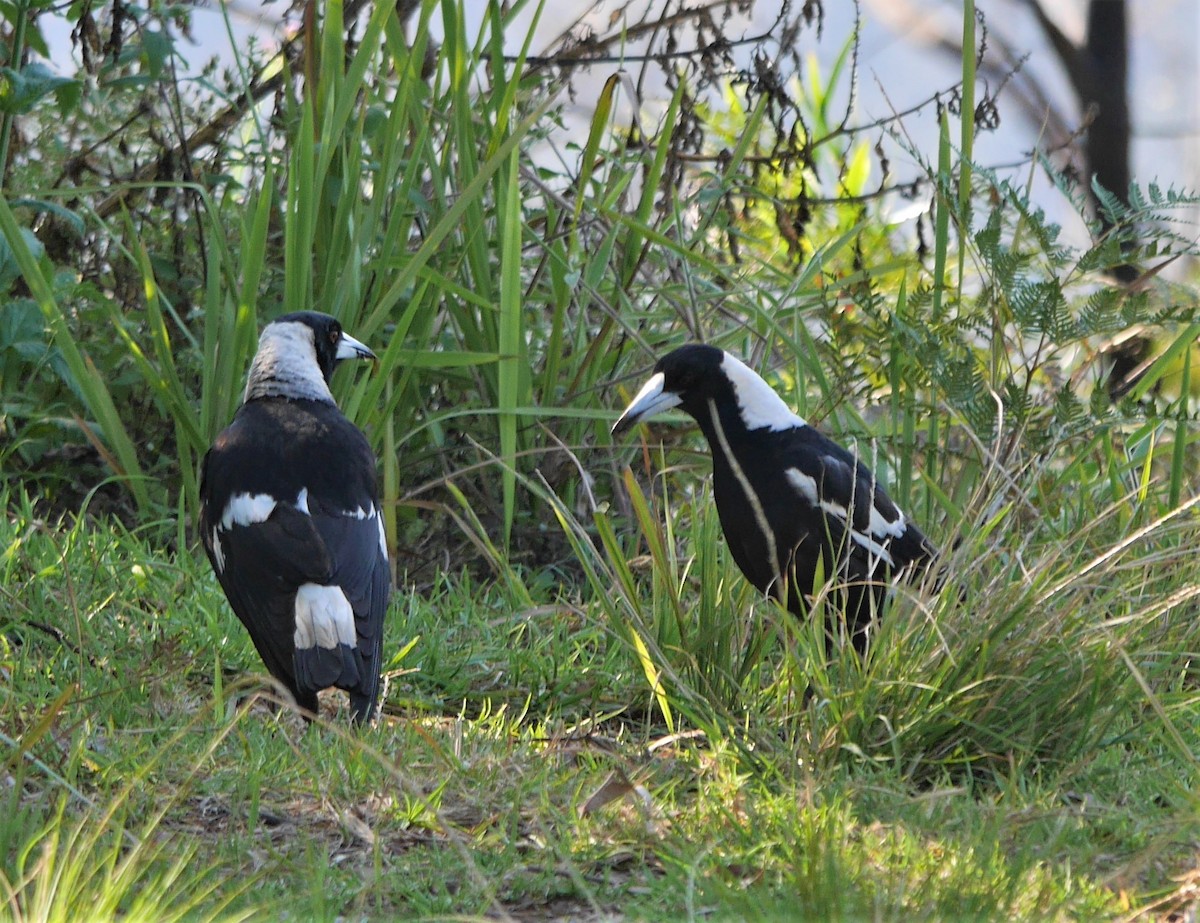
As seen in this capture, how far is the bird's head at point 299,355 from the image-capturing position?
4.09 m

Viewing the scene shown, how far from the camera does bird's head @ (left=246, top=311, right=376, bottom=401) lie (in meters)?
4.09

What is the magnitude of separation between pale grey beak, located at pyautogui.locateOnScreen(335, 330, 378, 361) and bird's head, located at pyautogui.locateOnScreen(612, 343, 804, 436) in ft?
2.53

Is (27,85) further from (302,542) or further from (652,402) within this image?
(652,402)

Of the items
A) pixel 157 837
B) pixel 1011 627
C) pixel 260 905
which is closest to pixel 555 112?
pixel 1011 627

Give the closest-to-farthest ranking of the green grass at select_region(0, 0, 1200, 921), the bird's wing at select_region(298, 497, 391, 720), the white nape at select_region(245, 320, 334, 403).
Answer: the green grass at select_region(0, 0, 1200, 921)
the bird's wing at select_region(298, 497, 391, 720)
the white nape at select_region(245, 320, 334, 403)

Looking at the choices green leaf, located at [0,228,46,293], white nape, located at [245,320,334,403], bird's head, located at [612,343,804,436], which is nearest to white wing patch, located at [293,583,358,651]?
white nape, located at [245,320,334,403]

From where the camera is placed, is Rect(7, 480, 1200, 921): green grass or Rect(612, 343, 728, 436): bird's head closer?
Rect(7, 480, 1200, 921): green grass

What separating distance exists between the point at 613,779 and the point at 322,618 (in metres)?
0.89

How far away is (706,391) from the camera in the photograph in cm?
408

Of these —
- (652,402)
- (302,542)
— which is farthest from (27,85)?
(652,402)

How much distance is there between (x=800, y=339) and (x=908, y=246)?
2534 mm

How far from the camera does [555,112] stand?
201 inches

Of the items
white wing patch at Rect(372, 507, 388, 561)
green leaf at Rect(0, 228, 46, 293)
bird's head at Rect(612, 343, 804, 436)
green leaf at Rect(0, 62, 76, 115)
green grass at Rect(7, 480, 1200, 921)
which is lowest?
green grass at Rect(7, 480, 1200, 921)

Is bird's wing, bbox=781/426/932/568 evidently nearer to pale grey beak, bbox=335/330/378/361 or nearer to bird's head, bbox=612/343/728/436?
bird's head, bbox=612/343/728/436
